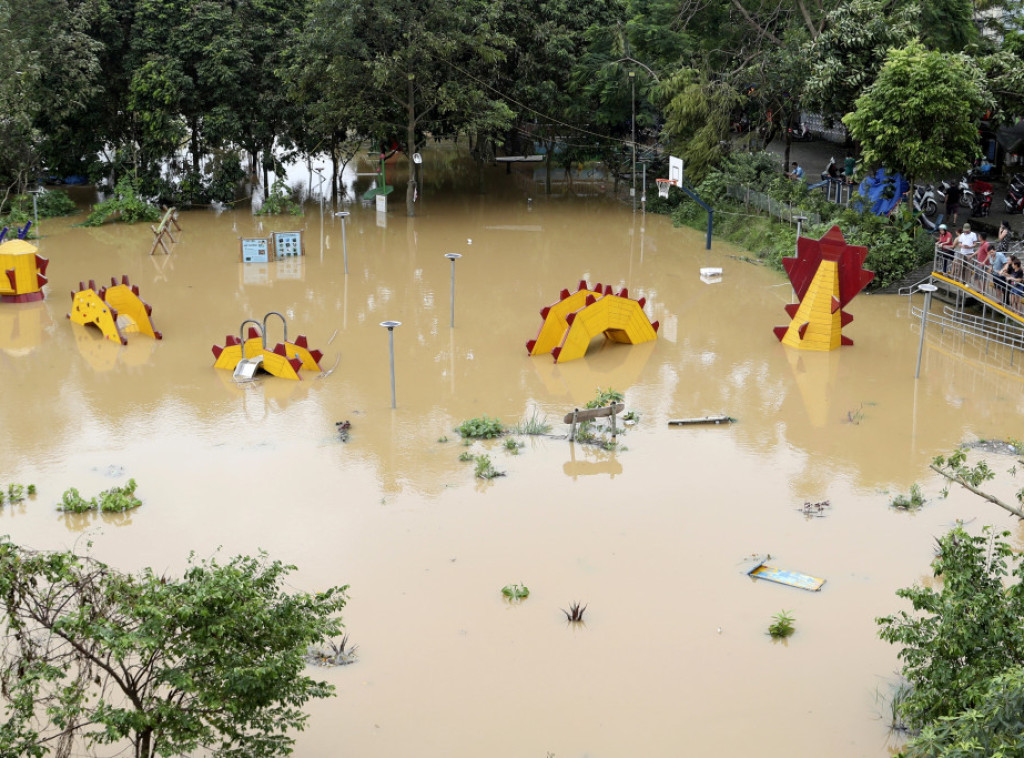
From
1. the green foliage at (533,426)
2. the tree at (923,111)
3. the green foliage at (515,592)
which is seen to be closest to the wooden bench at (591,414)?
the green foliage at (533,426)

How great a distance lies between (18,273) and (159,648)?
16.8m

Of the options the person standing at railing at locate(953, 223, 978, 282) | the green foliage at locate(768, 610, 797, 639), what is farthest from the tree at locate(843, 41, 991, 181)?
the green foliage at locate(768, 610, 797, 639)

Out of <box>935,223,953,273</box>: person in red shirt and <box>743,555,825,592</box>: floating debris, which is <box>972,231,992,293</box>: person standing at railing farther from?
<box>743,555,825,592</box>: floating debris

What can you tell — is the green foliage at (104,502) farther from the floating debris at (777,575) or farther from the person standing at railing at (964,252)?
the person standing at railing at (964,252)

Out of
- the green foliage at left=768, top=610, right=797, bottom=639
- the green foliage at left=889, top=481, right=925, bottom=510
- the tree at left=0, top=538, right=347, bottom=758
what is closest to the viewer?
the tree at left=0, top=538, right=347, bottom=758

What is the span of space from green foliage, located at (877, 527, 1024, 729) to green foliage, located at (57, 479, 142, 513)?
28.0ft

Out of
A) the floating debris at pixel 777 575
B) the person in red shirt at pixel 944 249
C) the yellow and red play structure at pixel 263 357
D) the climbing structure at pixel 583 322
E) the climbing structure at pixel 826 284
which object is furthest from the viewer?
the person in red shirt at pixel 944 249

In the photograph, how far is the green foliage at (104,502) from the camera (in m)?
12.6

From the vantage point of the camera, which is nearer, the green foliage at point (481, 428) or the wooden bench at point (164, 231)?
the green foliage at point (481, 428)

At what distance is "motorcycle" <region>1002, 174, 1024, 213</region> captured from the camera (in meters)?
→ 25.8

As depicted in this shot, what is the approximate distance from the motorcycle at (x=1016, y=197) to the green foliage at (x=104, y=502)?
21408 mm

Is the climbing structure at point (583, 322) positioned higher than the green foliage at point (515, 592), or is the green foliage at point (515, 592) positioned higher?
the climbing structure at point (583, 322)

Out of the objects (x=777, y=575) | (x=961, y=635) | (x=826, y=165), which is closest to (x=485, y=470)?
(x=777, y=575)

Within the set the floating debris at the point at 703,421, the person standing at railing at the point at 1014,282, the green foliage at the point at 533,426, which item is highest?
the person standing at railing at the point at 1014,282
